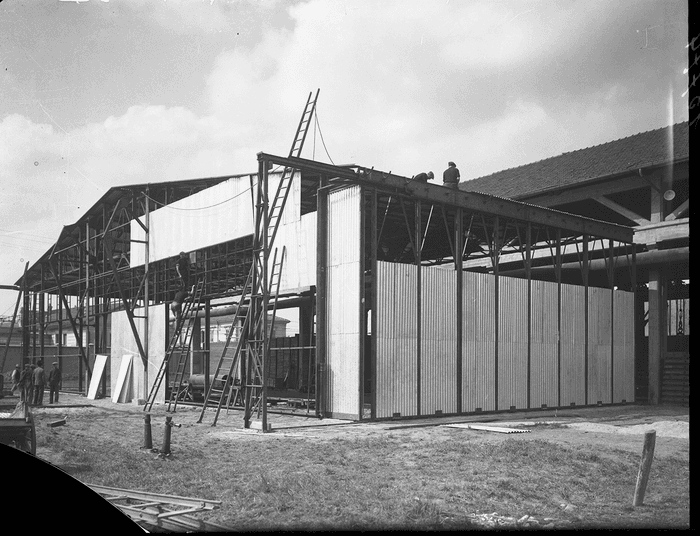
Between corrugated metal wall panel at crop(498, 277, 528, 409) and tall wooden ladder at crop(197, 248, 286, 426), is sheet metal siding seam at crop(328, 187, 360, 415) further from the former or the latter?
corrugated metal wall panel at crop(498, 277, 528, 409)

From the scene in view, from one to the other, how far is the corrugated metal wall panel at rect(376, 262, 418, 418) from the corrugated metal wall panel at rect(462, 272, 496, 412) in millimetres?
2274

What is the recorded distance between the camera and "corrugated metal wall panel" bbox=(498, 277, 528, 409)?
20.8m

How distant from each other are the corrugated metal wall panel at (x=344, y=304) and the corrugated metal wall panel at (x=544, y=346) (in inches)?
307

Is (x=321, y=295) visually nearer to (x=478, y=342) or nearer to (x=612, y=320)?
(x=478, y=342)

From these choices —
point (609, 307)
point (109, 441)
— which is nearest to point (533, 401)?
point (609, 307)

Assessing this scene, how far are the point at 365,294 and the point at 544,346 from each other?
6.37 m

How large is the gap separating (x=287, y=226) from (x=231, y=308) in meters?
14.0

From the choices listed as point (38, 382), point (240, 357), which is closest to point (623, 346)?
point (240, 357)

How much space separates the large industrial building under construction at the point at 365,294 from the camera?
1719 cm

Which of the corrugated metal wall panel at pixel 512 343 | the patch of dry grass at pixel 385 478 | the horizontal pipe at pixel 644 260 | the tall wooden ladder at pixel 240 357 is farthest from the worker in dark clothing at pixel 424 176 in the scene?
the patch of dry grass at pixel 385 478

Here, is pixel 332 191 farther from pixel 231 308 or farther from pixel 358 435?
pixel 231 308

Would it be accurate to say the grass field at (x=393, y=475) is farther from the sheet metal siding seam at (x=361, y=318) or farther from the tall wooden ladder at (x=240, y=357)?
the tall wooden ladder at (x=240, y=357)

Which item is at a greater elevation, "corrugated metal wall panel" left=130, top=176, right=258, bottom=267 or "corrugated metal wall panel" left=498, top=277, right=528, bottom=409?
"corrugated metal wall panel" left=130, top=176, right=258, bottom=267

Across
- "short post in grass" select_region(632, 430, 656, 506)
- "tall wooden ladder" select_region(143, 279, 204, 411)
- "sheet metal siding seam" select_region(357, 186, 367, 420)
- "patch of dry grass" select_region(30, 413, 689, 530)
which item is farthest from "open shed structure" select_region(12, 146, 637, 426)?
"short post in grass" select_region(632, 430, 656, 506)
